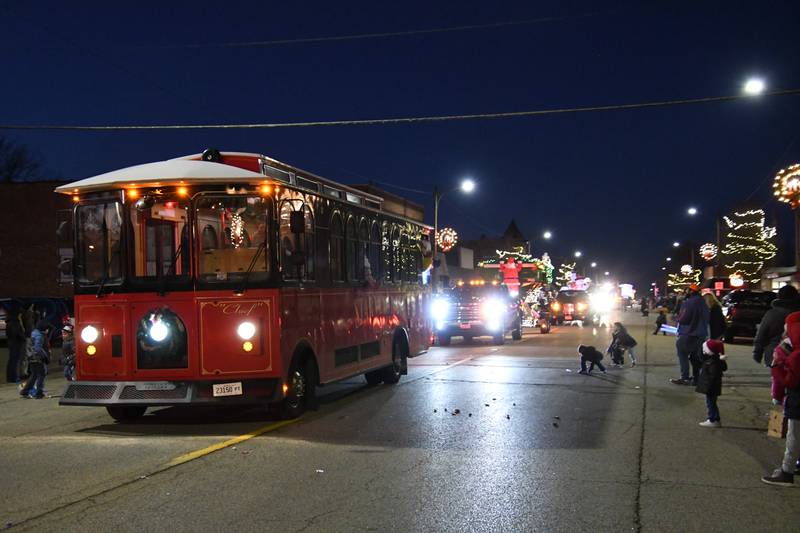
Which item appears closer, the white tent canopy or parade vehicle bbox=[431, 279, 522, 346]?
the white tent canopy

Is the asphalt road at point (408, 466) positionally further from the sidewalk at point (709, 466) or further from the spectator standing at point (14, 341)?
the spectator standing at point (14, 341)

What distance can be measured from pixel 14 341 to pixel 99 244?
817 centimetres

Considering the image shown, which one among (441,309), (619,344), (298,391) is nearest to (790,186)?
(619,344)

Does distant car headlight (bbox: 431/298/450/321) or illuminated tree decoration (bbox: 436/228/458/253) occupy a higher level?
illuminated tree decoration (bbox: 436/228/458/253)

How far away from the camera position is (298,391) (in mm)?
11727

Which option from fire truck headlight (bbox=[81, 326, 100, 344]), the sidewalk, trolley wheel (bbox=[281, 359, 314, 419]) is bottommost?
the sidewalk

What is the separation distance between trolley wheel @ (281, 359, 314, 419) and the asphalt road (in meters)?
0.23

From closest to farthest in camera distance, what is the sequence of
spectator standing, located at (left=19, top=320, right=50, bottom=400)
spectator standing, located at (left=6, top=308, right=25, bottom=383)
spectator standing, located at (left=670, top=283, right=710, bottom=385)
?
spectator standing, located at (left=19, top=320, right=50, bottom=400), spectator standing, located at (left=670, top=283, right=710, bottom=385), spectator standing, located at (left=6, top=308, right=25, bottom=383)

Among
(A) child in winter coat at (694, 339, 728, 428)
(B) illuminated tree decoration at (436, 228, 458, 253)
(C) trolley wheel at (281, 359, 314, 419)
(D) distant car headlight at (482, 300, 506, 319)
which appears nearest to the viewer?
(A) child in winter coat at (694, 339, 728, 428)

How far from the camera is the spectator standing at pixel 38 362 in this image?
1481 cm

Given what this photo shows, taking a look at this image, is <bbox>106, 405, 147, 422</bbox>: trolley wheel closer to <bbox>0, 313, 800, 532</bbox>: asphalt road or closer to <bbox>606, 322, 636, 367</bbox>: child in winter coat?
<bbox>0, 313, 800, 532</bbox>: asphalt road

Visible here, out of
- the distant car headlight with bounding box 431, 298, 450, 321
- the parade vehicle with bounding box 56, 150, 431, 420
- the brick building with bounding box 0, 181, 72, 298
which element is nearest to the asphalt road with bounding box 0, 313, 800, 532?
the parade vehicle with bounding box 56, 150, 431, 420

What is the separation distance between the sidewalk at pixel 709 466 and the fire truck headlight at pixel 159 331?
581 cm

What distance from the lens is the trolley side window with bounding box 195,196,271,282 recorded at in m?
10.9
